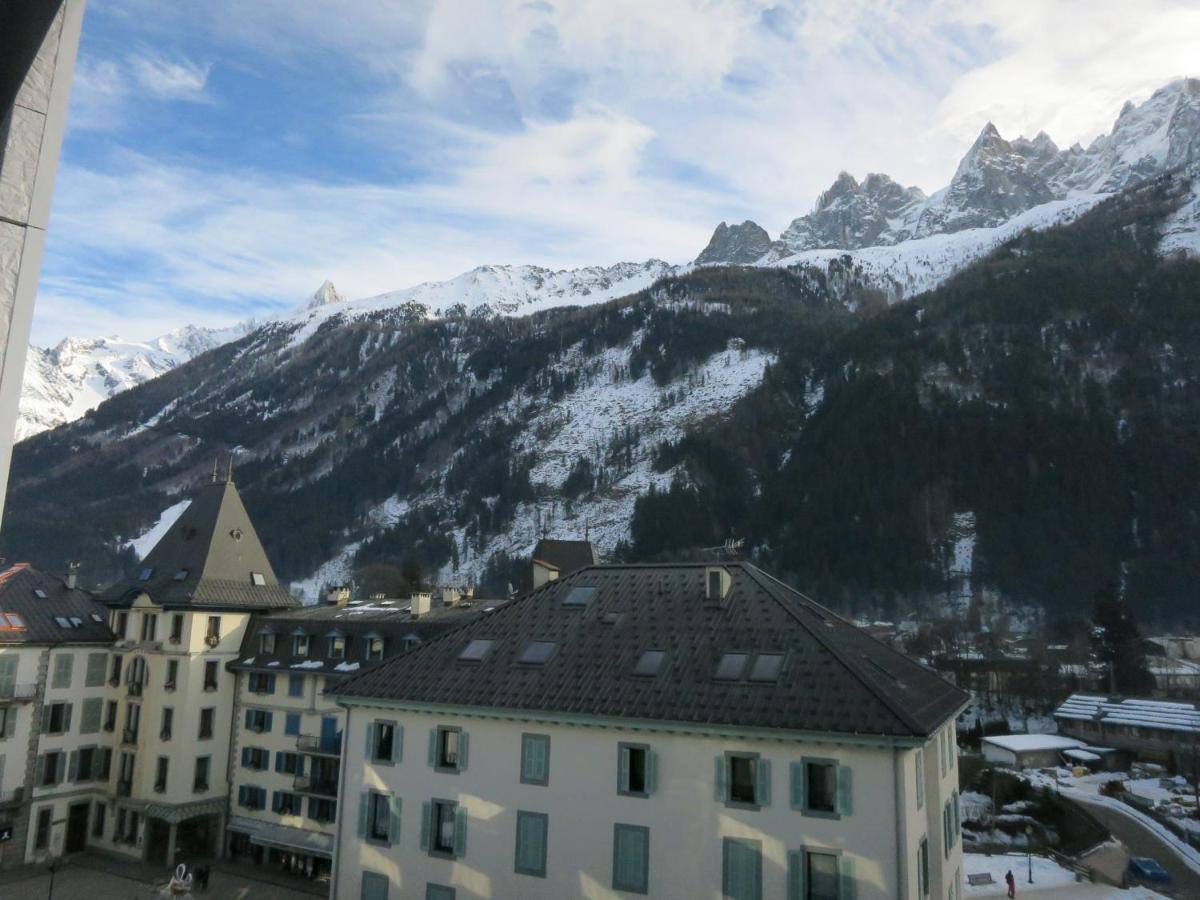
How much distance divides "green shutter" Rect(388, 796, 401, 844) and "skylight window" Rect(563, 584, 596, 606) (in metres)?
8.53

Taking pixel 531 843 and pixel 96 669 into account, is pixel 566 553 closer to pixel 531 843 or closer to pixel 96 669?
pixel 96 669

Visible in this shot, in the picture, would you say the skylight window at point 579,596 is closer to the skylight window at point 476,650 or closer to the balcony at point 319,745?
the skylight window at point 476,650

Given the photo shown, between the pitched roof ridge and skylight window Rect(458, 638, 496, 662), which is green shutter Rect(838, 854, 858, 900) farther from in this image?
skylight window Rect(458, 638, 496, 662)

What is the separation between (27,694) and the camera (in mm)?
42781

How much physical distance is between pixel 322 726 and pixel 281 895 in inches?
311

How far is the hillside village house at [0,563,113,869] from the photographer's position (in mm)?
42031

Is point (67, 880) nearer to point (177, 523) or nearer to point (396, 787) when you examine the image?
point (177, 523)

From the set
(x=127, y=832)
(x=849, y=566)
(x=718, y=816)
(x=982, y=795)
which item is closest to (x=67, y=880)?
(x=127, y=832)

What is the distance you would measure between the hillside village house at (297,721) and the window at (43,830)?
30.5 ft

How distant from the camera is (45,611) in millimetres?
46156

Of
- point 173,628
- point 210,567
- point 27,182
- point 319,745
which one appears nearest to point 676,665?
point 27,182

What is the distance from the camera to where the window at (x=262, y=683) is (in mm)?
45188

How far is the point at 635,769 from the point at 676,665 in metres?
3.21

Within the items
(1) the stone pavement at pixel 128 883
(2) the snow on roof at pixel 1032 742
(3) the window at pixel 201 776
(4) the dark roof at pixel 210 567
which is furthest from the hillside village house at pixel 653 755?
(2) the snow on roof at pixel 1032 742
